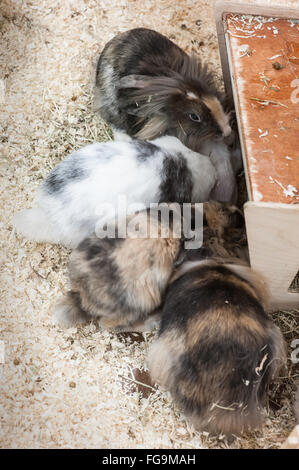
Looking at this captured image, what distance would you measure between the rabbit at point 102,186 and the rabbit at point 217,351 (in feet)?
1.77

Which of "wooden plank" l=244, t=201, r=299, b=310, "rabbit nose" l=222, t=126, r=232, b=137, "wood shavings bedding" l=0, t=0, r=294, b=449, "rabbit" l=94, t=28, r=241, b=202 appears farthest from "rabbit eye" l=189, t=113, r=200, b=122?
"wooden plank" l=244, t=201, r=299, b=310

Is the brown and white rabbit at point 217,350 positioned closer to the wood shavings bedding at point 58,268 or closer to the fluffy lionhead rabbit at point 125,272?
the fluffy lionhead rabbit at point 125,272

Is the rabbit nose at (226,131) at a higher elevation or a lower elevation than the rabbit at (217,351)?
higher

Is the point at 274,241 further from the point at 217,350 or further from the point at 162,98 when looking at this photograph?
the point at 162,98

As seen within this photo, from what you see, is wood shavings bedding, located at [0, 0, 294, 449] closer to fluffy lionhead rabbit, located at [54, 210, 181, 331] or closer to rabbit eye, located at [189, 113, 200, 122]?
fluffy lionhead rabbit, located at [54, 210, 181, 331]

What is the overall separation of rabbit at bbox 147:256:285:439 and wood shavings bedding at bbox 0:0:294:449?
33cm

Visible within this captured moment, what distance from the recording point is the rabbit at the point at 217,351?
5.98 feet

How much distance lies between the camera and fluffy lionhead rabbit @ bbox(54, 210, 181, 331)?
6.49ft

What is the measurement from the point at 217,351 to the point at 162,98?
140 centimetres

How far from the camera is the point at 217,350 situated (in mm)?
1813

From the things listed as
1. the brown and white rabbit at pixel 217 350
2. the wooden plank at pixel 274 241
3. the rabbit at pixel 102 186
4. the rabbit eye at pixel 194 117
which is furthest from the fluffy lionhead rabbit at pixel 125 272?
the rabbit eye at pixel 194 117
